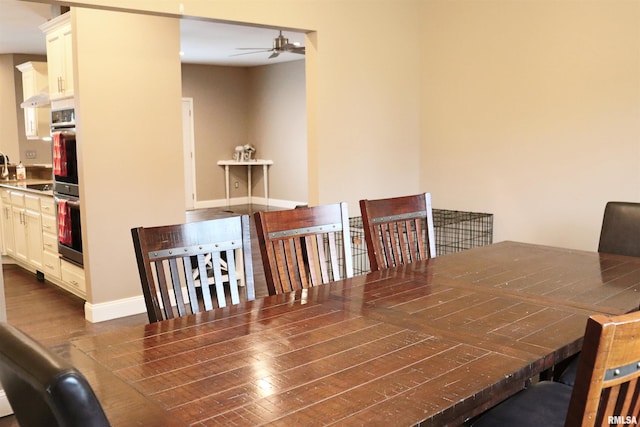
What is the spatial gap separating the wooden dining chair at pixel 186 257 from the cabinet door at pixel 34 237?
12.8ft

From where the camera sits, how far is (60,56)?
4.47 meters

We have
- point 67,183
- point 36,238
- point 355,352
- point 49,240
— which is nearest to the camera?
point 355,352

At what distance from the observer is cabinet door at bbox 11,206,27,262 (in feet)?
18.6

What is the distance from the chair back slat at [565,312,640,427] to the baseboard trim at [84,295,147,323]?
12.4 ft

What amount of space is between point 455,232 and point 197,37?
5.00 metres

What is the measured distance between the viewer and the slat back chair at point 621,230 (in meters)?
2.71

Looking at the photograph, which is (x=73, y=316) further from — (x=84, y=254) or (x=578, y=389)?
(x=578, y=389)

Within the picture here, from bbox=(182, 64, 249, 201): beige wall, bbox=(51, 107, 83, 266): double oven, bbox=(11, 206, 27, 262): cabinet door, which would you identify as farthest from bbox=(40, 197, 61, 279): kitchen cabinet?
bbox=(182, 64, 249, 201): beige wall

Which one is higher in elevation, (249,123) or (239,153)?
(249,123)

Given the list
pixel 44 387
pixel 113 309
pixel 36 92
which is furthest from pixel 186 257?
pixel 36 92

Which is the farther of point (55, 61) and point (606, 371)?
point (55, 61)

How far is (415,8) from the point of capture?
440 cm

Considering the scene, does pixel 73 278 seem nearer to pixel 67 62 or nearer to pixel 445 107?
pixel 67 62

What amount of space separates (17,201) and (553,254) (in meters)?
5.18
